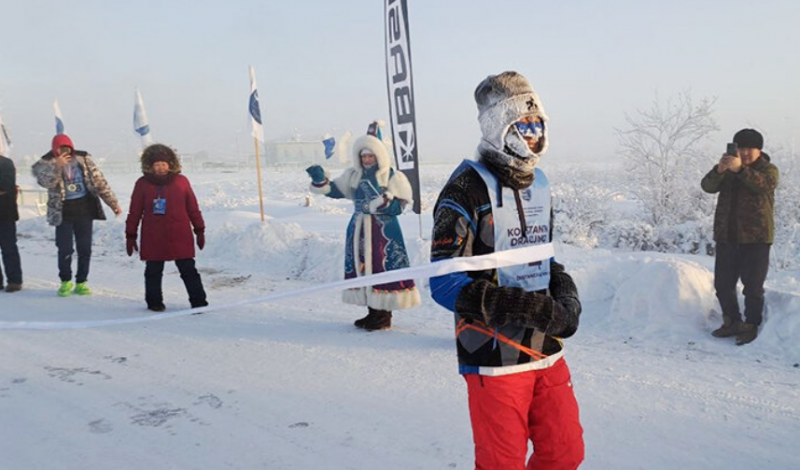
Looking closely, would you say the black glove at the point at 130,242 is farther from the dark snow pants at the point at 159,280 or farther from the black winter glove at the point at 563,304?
the black winter glove at the point at 563,304

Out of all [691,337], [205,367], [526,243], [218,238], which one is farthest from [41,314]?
[691,337]

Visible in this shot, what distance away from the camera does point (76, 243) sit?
260 inches

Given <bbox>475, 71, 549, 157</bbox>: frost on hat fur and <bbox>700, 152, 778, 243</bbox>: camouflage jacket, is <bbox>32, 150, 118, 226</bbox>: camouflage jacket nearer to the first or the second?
<bbox>475, 71, 549, 157</bbox>: frost on hat fur

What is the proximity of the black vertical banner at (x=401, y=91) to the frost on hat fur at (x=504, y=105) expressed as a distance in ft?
19.3

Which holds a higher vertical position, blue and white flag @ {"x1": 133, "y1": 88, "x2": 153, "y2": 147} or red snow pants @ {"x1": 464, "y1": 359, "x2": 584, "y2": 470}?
blue and white flag @ {"x1": 133, "y1": 88, "x2": 153, "y2": 147}

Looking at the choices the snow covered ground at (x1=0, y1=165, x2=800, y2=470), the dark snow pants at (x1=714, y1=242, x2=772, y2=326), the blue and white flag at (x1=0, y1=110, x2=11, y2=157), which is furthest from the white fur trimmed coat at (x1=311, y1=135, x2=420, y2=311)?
the blue and white flag at (x1=0, y1=110, x2=11, y2=157)

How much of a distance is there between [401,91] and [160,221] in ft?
12.3

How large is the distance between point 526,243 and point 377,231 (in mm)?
3264

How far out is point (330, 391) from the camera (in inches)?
150

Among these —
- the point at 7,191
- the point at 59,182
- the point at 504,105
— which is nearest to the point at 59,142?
the point at 59,182

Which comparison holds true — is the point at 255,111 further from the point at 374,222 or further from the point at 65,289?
the point at 374,222

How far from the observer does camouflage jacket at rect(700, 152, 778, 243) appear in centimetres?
461

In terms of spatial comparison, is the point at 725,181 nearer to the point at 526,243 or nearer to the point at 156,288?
the point at 526,243

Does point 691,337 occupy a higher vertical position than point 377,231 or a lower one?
lower
